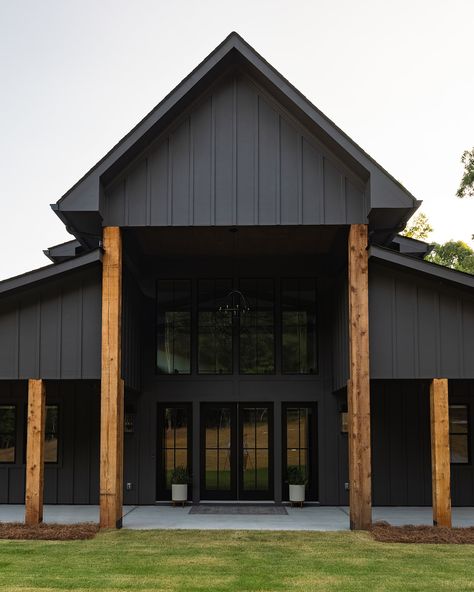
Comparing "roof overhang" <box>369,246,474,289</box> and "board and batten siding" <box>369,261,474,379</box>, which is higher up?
"roof overhang" <box>369,246,474,289</box>

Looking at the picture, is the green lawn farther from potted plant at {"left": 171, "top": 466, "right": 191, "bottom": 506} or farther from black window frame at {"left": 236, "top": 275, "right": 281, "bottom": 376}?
black window frame at {"left": 236, "top": 275, "right": 281, "bottom": 376}

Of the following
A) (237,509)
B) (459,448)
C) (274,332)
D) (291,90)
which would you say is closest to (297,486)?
(237,509)

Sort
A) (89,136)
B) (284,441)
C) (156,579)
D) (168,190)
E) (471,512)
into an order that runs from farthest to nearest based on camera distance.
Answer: (89,136), (284,441), (471,512), (168,190), (156,579)

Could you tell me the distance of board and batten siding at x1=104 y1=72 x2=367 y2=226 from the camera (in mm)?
11922

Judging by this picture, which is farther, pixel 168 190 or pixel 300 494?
pixel 300 494

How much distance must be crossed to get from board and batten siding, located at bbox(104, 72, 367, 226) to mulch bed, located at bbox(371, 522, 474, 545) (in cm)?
470

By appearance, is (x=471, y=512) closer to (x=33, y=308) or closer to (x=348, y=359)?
(x=348, y=359)

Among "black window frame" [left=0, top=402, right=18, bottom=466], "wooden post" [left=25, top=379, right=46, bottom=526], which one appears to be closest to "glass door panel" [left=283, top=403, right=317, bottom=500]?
"wooden post" [left=25, top=379, right=46, bottom=526]

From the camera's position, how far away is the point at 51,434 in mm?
15195

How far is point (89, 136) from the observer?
27.9 m

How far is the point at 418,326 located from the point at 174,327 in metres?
5.34

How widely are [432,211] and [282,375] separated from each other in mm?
22181

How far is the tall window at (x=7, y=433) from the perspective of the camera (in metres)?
15.2

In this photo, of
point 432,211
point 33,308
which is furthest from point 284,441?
point 432,211
